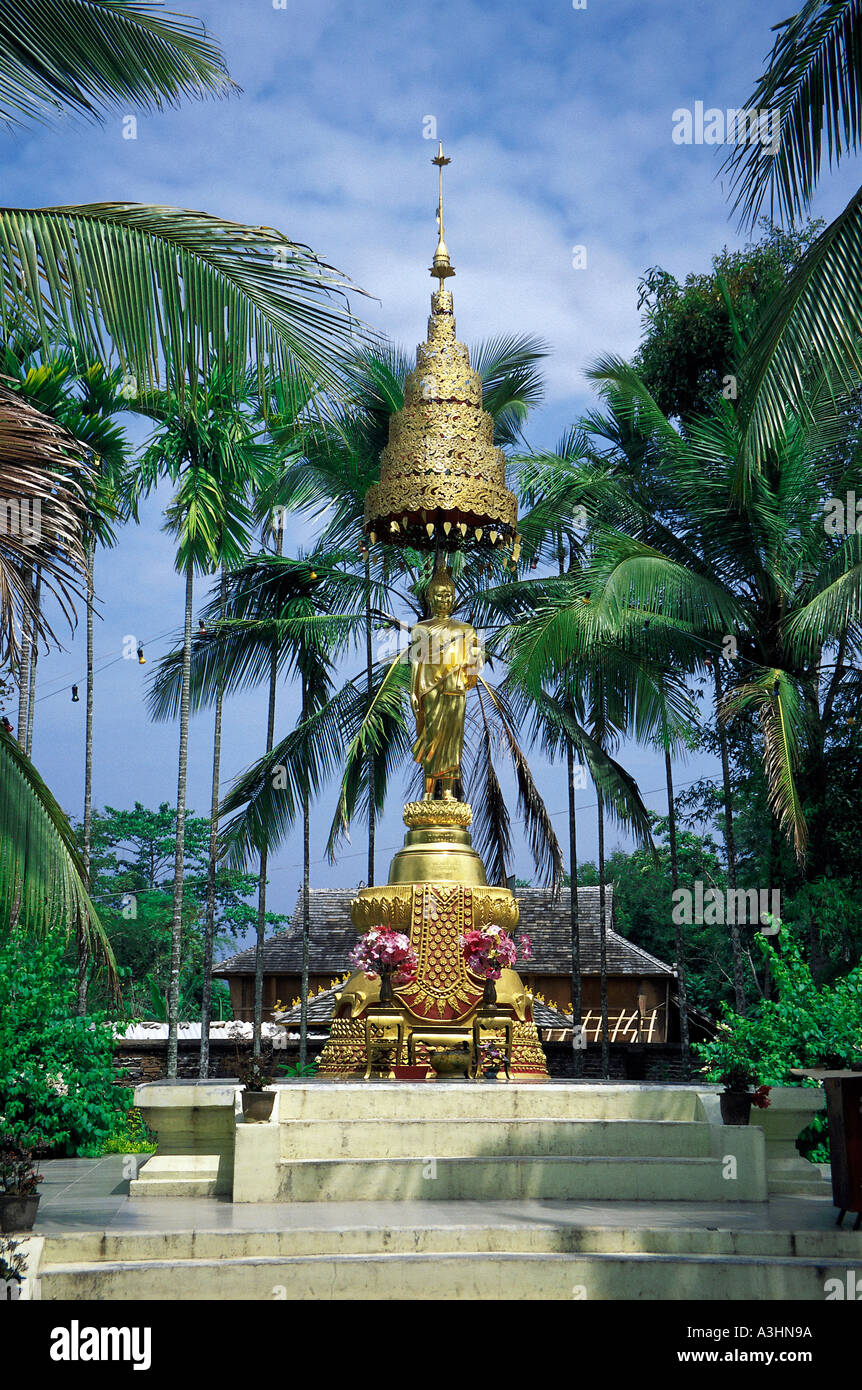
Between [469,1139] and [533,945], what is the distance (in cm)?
1857

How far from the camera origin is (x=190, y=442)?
18.2 metres

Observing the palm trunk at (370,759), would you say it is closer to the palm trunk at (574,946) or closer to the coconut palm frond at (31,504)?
the palm trunk at (574,946)

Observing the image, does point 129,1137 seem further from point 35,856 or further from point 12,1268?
point 35,856

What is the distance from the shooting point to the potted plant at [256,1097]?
28.0ft

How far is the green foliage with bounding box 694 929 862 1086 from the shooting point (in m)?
11.4

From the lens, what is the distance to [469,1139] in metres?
8.84

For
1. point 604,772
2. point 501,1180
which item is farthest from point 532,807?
point 501,1180

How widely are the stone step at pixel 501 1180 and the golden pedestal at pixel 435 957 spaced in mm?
2949

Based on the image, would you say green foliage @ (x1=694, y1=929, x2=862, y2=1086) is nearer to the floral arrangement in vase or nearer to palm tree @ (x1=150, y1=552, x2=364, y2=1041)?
the floral arrangement in vase

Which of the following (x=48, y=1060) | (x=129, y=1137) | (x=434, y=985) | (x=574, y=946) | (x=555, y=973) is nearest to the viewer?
(x=434, y=985)

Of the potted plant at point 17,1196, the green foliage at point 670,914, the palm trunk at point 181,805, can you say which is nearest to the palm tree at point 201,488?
the palm trunk at point 181,805

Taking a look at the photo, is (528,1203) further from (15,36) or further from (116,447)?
(116,447)

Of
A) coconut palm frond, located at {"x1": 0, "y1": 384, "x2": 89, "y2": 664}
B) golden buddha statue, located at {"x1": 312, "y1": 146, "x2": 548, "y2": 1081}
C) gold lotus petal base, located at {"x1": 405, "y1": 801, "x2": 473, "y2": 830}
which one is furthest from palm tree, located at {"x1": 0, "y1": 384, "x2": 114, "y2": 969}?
gold lotus petal base, located at {"x1": 405, "y1": 801, "x2": 473, "y2": 830}

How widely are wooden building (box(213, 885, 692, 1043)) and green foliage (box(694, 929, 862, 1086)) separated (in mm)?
12976
